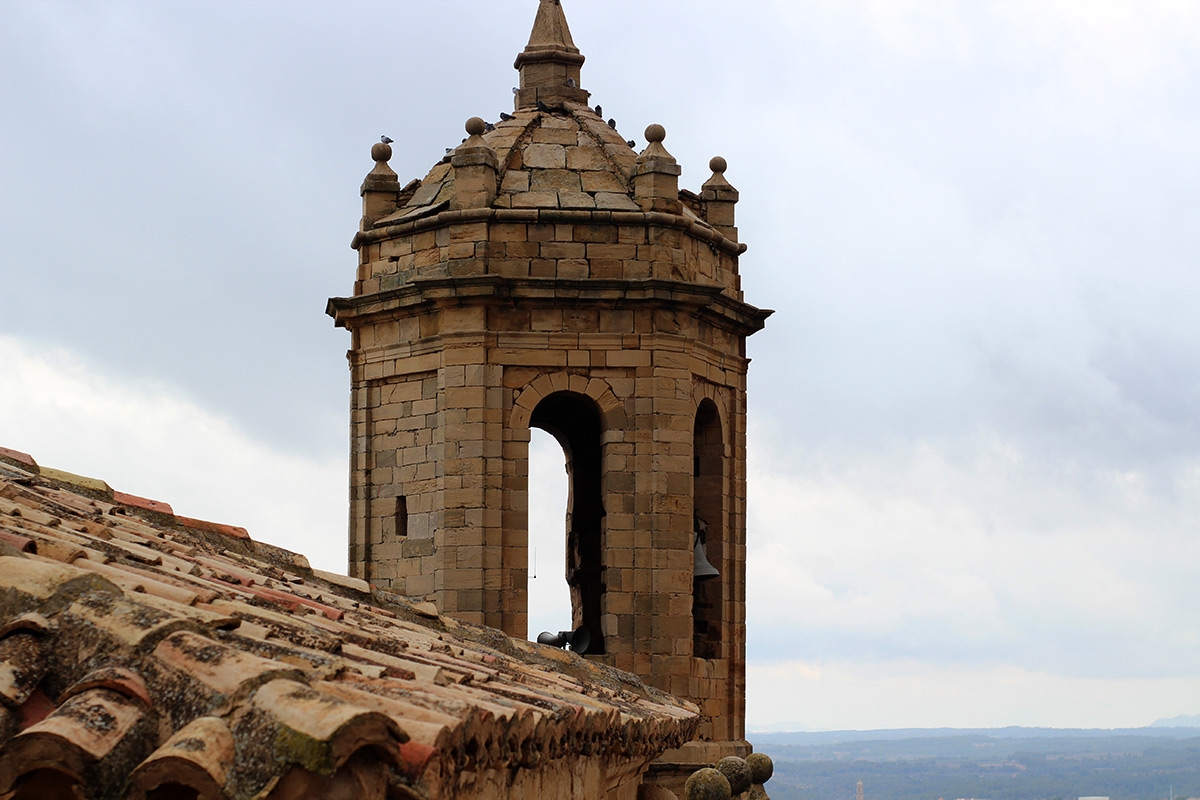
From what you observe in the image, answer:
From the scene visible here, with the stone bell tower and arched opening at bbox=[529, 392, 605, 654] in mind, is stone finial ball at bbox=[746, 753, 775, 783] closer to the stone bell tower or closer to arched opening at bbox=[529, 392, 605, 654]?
the stone bell tower

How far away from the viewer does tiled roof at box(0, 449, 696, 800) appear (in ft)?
15.0

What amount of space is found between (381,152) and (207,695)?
13517 millimetres

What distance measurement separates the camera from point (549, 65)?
18.4 metres

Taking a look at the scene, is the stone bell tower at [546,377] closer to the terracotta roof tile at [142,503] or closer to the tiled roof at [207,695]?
the terracotta roof tile at [142,503]

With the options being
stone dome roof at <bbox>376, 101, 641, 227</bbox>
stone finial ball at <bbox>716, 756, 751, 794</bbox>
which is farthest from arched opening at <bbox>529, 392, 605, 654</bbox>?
stone finial ball at <bbox>716, 756, 751, 794</bbox>

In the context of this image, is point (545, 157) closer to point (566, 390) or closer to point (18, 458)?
point (566, 390)

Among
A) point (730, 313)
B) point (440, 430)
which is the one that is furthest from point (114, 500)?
point (730, 313)

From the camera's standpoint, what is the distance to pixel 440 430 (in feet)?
55.7

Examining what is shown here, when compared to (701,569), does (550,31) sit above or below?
above

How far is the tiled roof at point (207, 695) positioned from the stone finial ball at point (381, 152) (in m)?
10.4

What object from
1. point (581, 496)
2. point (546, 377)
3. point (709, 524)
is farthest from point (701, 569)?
point (581, 496)

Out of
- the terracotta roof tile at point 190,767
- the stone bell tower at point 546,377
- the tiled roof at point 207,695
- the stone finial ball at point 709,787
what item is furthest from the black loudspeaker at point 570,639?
the terracotta roof tile at point 190,767

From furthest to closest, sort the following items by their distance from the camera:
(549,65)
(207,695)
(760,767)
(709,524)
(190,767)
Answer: (549,65)
(709,524)
(760,767)
(207,695)
(190,767)

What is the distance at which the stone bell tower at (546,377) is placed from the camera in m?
16.7
